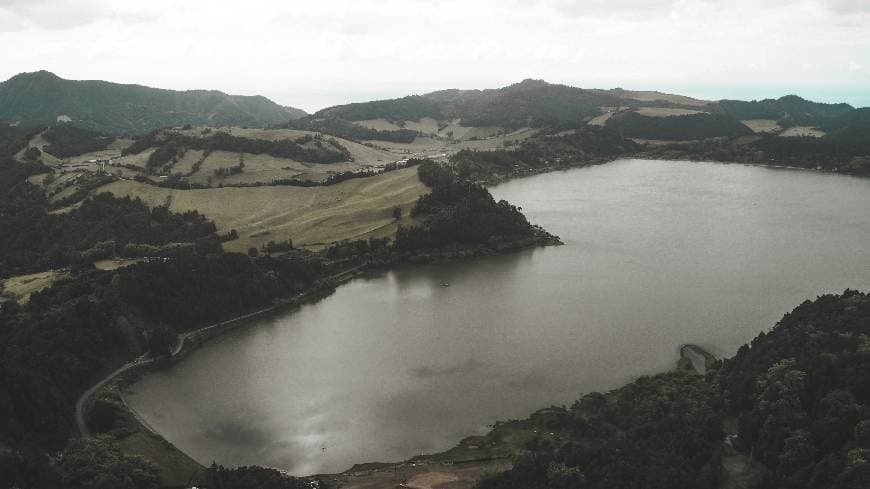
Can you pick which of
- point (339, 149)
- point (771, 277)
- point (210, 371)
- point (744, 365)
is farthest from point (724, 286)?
point (339, 149)

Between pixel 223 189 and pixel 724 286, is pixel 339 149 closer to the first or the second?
pixel 223 189

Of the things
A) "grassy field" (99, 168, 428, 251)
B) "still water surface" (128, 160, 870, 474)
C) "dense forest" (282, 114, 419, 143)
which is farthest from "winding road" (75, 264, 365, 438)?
"dense forest" (282, 114, 419, 143)

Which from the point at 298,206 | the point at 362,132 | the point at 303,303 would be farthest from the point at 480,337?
the point at 362,132

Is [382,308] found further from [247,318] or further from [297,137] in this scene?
[297,137]

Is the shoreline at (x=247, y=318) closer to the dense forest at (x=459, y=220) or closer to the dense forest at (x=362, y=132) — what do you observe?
the dense forest at (x=459, y=220)

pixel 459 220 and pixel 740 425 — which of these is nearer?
pixel 740 425

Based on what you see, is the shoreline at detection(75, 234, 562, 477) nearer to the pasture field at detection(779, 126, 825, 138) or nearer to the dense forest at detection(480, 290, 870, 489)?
the dense forest at detection(480, 290, 870, 489)
